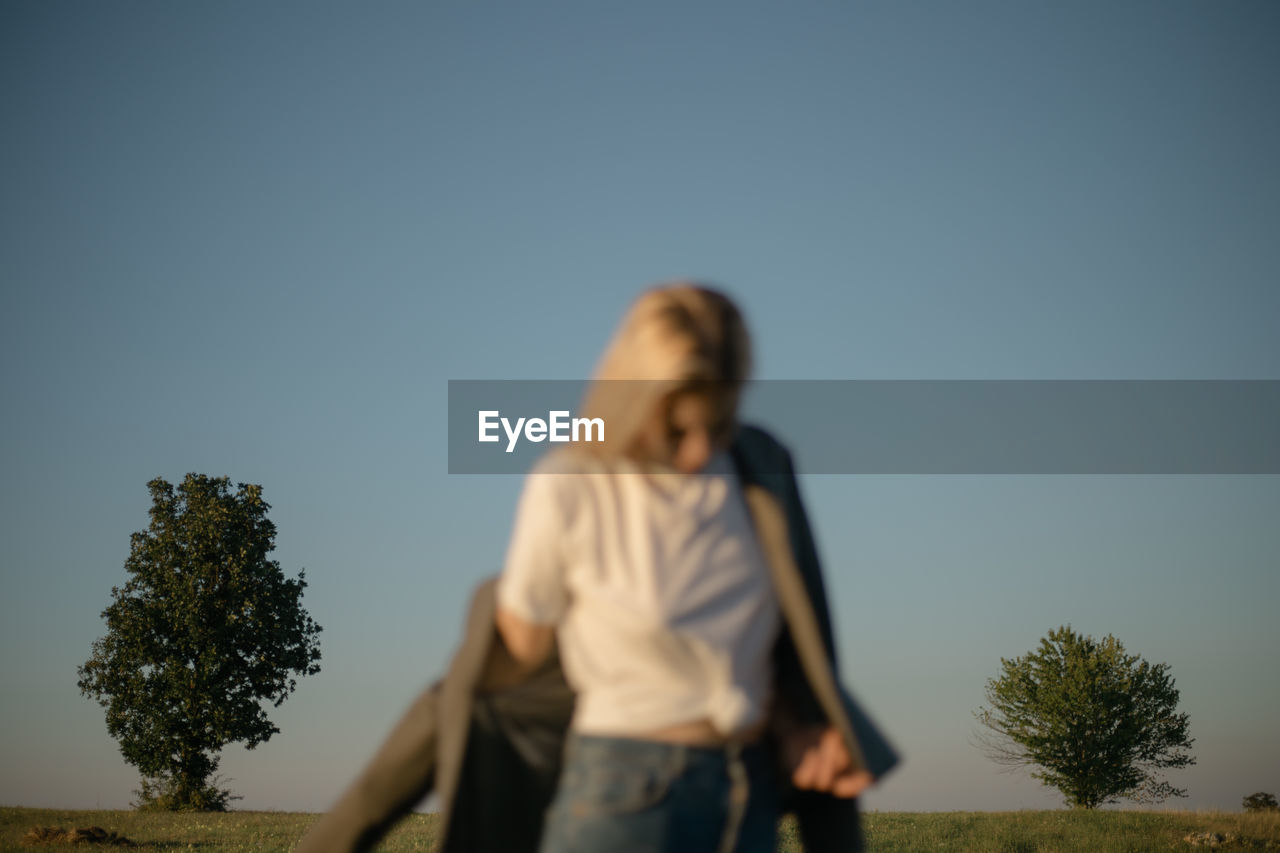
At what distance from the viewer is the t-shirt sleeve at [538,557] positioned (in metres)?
2.54

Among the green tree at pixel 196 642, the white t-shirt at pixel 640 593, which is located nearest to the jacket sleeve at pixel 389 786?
the white t-shirt at pixel 640 593

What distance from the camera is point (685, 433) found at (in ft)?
8.74

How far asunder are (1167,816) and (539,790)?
2174cm

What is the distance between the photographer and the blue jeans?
7.82 ft

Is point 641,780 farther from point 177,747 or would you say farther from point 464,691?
point 177,747

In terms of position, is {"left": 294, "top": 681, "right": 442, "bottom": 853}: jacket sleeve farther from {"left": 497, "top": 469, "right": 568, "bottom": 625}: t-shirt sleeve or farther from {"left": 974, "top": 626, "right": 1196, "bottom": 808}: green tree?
{"left": 974, "top": 626, "right": 1196, "bottom": 808}: green tree

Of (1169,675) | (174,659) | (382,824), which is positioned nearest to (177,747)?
(174,659)

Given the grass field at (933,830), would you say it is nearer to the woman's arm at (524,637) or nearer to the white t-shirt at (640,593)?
the woman's arm at (524,637)

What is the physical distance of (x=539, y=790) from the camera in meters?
Answer: 2.94

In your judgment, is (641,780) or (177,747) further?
(177,747)

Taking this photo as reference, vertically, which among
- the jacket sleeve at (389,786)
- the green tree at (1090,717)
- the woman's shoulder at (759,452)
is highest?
the woman's shoulder at (759,452)

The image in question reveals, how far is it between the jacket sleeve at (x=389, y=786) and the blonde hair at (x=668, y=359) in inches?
41.4

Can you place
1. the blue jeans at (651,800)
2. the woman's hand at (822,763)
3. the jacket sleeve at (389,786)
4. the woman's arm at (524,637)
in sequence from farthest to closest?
the jacket sleeve at (389,786)
the woman's hand at (822,763)
the woman's arm at (524,637)
the blue jeans at (651,800)

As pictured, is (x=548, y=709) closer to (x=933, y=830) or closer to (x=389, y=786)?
(x=389, y=786)
